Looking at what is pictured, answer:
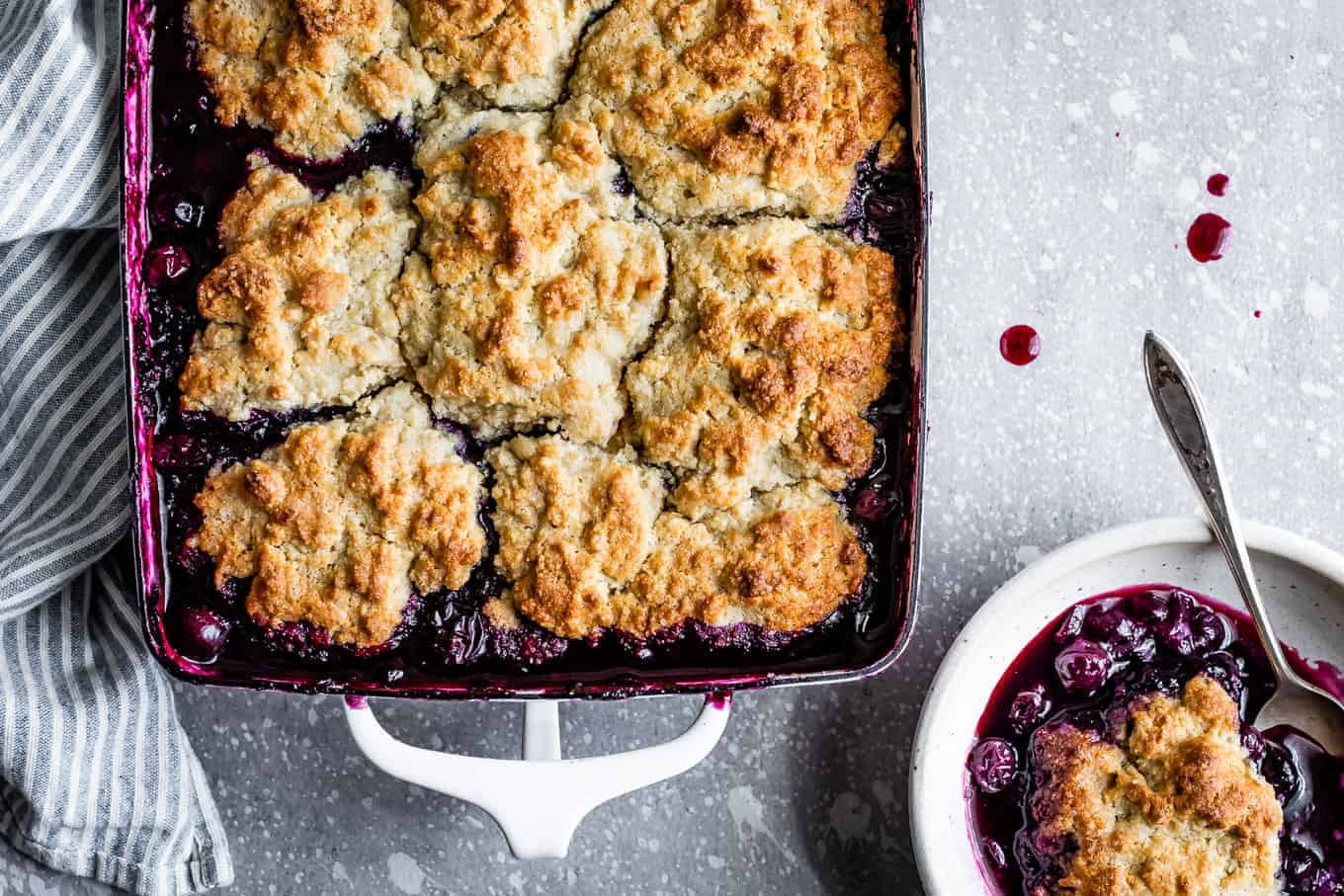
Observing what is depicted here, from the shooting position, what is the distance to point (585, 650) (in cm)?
184

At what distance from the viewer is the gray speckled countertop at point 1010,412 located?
2246 mm

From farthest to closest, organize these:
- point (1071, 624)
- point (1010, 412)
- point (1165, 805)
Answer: point (1010, 412) < point (1071, 624) < point (1165, 805)

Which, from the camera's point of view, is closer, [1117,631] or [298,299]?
[298,299]

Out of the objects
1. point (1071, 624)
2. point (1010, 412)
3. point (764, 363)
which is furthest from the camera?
point (1010, 412)

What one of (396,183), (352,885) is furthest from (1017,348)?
(352,885)

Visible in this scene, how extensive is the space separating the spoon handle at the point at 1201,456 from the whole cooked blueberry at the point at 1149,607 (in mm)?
119

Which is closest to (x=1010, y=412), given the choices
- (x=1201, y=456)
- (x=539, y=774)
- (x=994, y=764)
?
(x=1201, y=456)

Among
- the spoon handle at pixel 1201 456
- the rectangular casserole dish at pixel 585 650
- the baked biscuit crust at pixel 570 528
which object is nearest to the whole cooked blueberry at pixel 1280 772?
the spoon handle at pixel 1201 456

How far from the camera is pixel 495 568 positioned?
1.84 metres

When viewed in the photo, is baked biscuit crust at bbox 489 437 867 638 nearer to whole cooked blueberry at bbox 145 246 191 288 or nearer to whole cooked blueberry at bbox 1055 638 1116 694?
whole cooked blueberry at bbox 1055 638 1116 694

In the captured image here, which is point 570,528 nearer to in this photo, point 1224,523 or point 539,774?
point 539,774

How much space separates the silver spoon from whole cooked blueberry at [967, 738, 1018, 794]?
1.32 feet

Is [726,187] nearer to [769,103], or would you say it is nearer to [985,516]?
[769,103]

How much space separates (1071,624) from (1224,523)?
28cm
